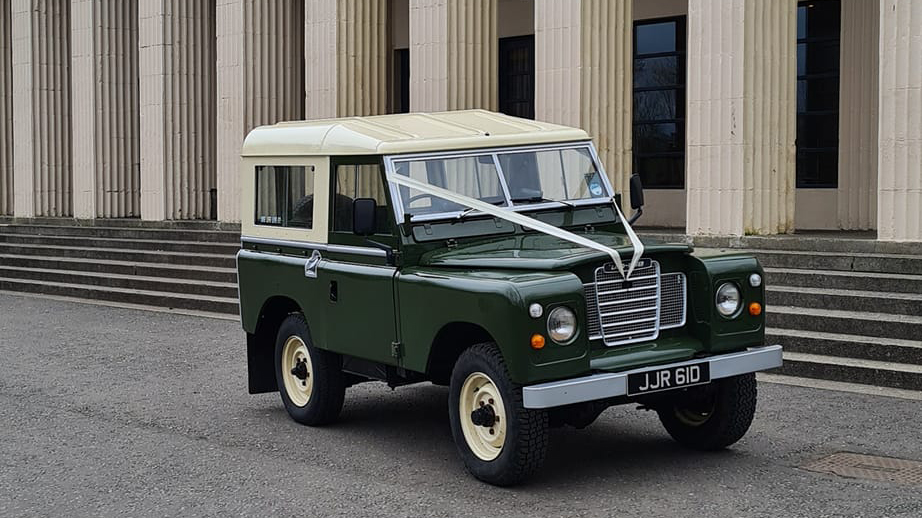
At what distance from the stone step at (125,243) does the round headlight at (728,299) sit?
1253 cm

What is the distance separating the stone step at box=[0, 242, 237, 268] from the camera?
18.9 meters

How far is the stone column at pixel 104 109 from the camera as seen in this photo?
2359 cm

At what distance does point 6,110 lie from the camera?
94.6 feet

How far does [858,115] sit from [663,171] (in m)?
3.79

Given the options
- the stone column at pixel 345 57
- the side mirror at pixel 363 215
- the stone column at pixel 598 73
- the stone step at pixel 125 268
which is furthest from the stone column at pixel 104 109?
the side mirror at pixel 363 215

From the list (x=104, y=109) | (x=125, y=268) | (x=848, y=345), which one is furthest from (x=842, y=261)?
(x=104, y=109)

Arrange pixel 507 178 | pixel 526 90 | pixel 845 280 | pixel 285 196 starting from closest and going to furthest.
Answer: pixel 507 178 < pixel 285 196 < pixel 845 280 < pixel 526 90

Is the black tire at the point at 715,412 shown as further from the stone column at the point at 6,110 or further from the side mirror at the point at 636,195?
the stone column at the point at 6,110

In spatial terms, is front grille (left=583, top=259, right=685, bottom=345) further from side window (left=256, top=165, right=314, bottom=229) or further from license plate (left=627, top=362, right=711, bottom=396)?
side window (left=256, top=165, right=314, bottom=229)

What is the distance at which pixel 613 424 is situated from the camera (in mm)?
8938

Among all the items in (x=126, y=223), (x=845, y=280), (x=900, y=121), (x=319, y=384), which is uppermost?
(x=900, y=121)

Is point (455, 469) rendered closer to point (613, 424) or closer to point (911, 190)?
point (613, 424)

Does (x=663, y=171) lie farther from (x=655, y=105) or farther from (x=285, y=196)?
(x=285, y=196)

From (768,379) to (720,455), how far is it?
2945mm
